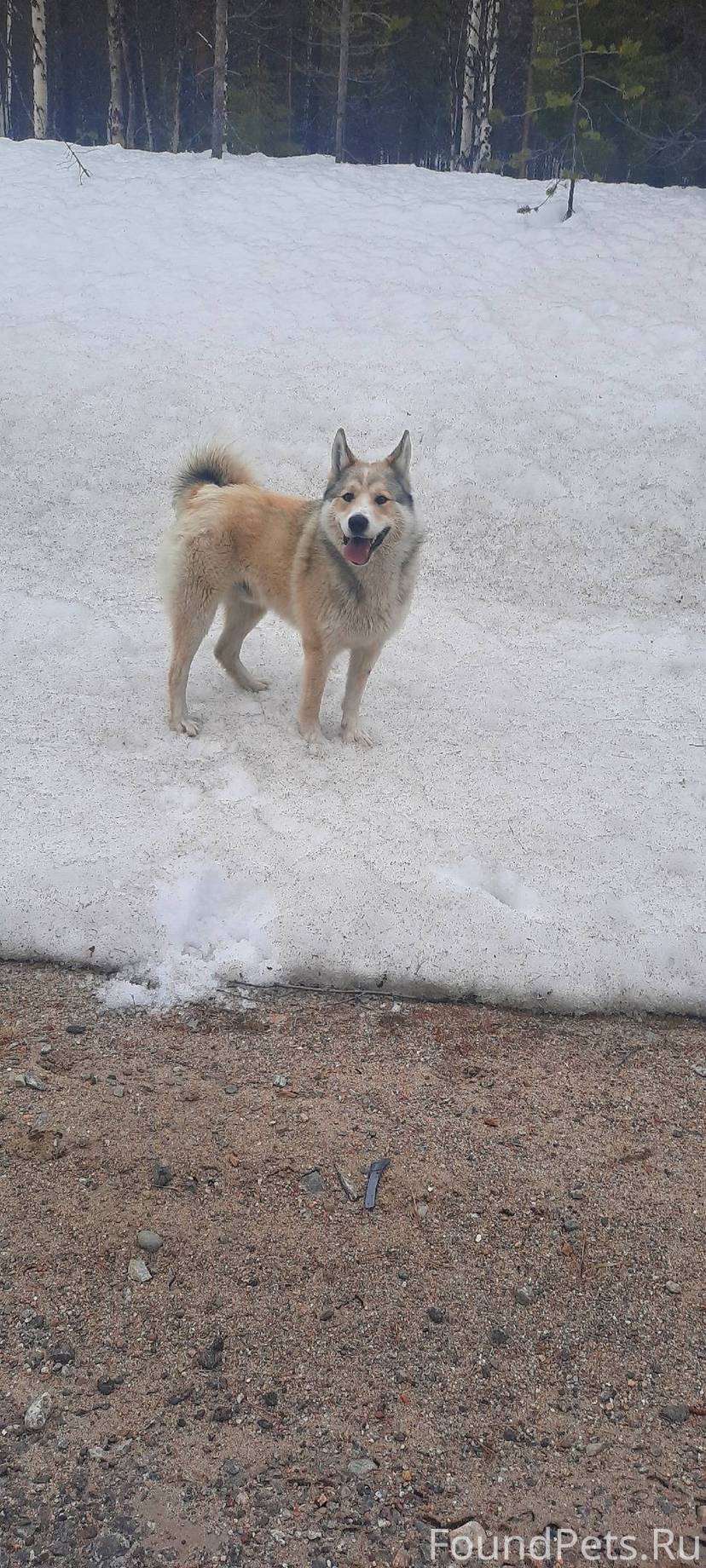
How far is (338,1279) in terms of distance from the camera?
2.72 meters

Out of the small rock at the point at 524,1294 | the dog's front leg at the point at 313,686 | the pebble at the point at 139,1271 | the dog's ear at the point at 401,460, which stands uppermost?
the dog's ear at the point at 401,460

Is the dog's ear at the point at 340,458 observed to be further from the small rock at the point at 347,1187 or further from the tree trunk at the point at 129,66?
the tree trunk at the point at 129,66

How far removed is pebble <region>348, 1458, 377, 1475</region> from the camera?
2.19 meters

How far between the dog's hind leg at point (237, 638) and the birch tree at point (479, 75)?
1375 centimetres

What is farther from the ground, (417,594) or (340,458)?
(340,458)

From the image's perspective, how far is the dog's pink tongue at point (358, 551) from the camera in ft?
16.9

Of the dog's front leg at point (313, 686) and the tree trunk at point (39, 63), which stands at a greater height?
the tree trunk at point (39, 63)

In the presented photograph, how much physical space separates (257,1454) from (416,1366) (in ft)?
1.60

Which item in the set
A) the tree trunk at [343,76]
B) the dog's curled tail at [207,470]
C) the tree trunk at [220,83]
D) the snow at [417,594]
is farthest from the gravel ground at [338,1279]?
the tree trunk at [343,76]

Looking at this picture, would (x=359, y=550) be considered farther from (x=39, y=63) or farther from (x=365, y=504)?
(x=39, y=63)

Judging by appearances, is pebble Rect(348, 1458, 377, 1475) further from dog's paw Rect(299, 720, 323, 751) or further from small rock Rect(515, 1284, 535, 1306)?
dog's paw Rect(299, 720, 323, 751)

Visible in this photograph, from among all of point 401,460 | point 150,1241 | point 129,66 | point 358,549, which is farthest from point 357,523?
point 129,66

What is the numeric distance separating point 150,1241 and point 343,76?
2094 cm

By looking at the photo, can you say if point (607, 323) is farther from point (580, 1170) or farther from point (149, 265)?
point (580, 1170)
